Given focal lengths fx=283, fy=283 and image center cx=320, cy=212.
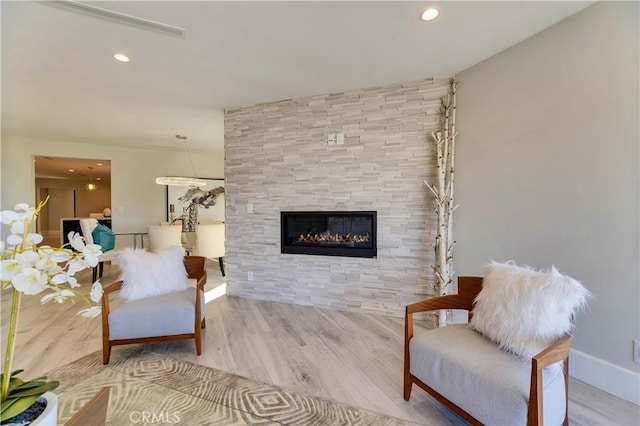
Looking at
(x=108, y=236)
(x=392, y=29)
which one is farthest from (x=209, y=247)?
(x=392, y=29)

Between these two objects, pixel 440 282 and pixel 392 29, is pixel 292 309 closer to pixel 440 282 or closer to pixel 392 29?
pixel 440 282

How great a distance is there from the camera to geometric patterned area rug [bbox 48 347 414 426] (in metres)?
1.61

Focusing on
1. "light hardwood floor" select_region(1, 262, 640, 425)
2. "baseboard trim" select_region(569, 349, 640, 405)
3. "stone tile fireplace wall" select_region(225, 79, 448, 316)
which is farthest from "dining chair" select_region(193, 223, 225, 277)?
"baseboard trim" select_region(569, 349, 640, 405)

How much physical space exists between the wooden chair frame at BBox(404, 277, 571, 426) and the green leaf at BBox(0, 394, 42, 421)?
5.38 ft

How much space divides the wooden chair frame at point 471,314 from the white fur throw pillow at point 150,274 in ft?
6.65

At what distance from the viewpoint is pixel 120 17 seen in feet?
6.32

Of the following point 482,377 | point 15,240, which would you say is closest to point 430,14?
point 482,377

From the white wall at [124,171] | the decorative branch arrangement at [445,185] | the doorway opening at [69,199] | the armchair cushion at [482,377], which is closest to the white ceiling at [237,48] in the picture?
the decorative branch arrangement at [445,185]

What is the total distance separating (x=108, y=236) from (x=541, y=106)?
19.7ft

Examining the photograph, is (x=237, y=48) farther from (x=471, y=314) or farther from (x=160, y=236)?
(x=160, y=236)

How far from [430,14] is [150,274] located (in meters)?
3.00

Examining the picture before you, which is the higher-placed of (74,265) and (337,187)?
(337,187)

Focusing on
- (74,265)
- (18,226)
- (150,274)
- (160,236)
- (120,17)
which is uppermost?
(120,17)

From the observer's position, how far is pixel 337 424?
5.15 ft
